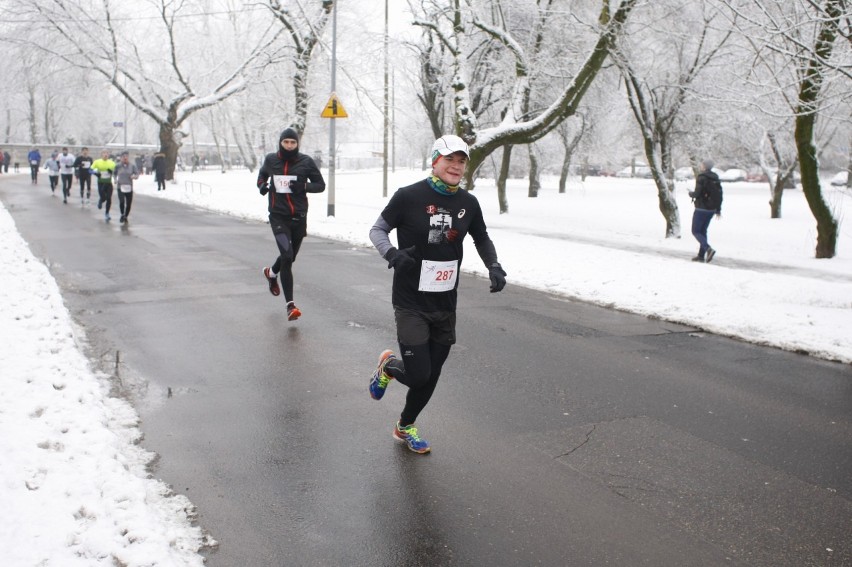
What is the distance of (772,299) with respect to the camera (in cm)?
1034

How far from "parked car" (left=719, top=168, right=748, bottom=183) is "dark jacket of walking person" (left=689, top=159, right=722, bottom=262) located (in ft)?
195

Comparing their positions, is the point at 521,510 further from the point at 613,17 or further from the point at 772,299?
the point at 613,17

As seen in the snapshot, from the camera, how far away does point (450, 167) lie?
4.27 metres

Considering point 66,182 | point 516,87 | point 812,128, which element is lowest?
point 66,182

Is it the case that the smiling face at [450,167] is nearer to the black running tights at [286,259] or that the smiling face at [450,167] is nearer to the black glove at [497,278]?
the black glove at [497,278]

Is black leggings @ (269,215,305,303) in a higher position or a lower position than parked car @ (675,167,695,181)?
lower

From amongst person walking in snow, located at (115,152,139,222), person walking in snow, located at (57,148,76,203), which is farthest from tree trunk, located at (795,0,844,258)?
person walking in snow, located at (57,148,76,203)

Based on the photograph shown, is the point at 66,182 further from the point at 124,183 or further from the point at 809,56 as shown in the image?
the point at 809,56

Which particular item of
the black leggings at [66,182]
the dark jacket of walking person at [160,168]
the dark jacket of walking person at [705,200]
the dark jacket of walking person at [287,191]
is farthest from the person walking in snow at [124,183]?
the dark jacket of walking person at [160,168]

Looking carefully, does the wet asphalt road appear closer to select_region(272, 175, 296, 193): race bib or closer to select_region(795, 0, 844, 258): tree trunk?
select_region(272, 175, 296, 193): race bib

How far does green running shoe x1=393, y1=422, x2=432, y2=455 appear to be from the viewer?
4.56m

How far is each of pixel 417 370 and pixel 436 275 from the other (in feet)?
1.98

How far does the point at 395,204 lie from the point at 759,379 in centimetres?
405

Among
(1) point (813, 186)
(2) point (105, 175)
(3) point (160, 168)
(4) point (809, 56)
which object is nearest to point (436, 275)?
(4) point (809, 56)
